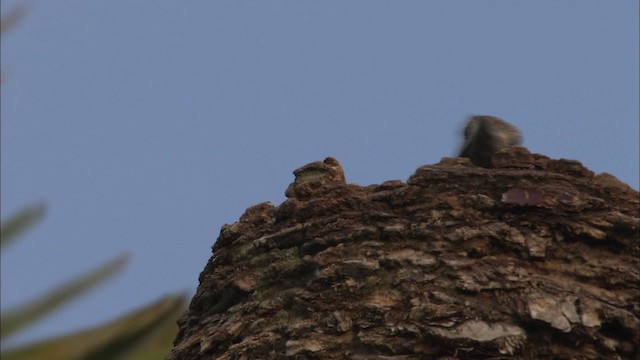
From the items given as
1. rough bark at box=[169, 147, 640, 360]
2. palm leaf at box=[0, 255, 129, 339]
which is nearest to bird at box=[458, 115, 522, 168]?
rough bark at box=[169, 147, 640, 360]

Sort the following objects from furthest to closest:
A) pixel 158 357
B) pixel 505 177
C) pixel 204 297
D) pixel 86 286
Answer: pixel 204 297, pixel 505 177, pixel 158 357, pixel 86 286

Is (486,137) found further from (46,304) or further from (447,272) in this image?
(46,304)

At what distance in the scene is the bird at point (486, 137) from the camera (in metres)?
7.95

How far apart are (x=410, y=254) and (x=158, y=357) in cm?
287

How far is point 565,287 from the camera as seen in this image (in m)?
5.40

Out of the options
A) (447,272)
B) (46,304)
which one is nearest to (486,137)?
(447,272)

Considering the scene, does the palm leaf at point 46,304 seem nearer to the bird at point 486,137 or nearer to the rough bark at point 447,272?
the rough bark at point 447,272

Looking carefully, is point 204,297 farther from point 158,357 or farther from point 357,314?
point 158,357

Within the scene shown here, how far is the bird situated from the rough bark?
1.64 metres

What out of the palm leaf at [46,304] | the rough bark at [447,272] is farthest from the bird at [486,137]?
the palm leaf at [46,304]

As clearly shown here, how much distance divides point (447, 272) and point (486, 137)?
2.81 m

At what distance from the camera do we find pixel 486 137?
26.6ft

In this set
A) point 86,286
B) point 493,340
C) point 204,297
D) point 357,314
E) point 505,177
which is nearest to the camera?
point 86,286

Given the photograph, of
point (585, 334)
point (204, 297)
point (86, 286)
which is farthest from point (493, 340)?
point (86, 286)
